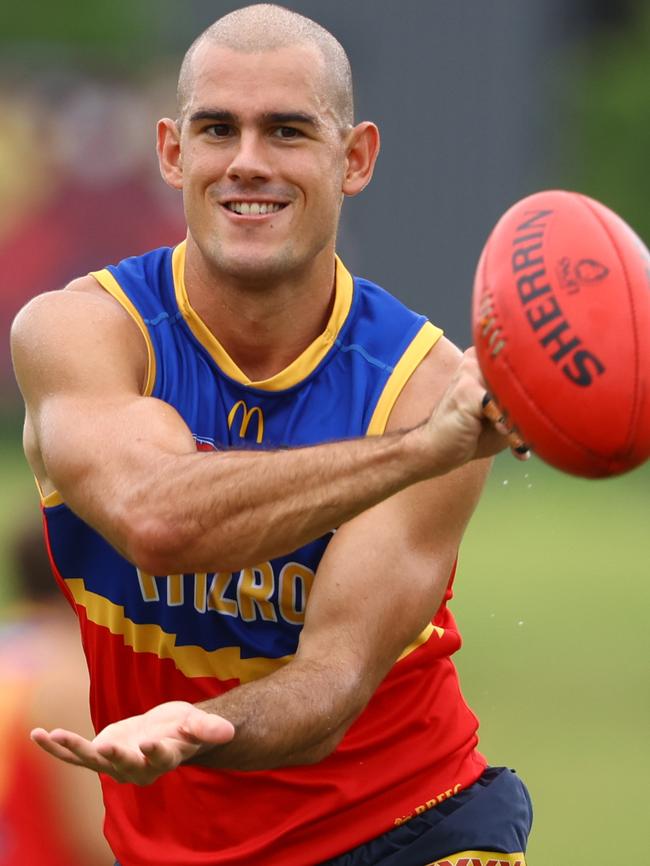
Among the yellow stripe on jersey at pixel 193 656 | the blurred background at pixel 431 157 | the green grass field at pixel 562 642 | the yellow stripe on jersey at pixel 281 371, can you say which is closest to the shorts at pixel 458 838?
the yellow stripe on jersey at pixel 193 656

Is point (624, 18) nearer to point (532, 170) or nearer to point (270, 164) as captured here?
point (532, 170)

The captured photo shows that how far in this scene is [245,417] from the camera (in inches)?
212

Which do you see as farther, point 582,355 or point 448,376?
point 448,376

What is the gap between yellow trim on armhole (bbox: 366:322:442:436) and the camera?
536 centimetres

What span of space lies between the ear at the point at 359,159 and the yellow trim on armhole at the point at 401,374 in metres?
0.48

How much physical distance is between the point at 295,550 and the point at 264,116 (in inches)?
46.0

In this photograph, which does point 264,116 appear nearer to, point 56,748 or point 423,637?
point 423,637

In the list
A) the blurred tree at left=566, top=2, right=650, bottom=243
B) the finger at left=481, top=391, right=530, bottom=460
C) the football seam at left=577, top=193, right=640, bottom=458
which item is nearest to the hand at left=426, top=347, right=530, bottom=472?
the finger at left=481, top=391, right=530, bottom=460

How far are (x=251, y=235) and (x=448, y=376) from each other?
692mm

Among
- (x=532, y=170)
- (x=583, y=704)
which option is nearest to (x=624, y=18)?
(x=532, y=170)

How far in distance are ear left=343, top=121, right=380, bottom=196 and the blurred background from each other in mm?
9781

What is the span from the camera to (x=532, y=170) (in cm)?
2491

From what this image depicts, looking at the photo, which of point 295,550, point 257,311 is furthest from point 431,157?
point 295,550

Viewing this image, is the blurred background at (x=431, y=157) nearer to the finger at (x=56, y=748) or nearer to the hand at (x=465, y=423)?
the hand at (x=465, y=423)
